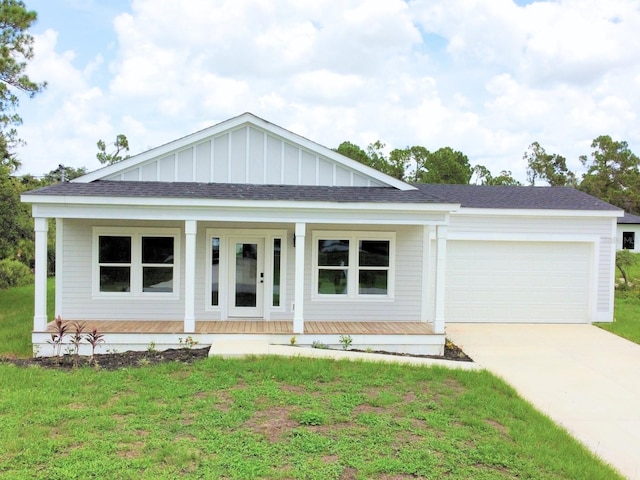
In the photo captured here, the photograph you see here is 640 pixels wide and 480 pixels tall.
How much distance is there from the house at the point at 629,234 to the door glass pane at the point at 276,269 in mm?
31722

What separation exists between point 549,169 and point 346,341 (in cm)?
4757

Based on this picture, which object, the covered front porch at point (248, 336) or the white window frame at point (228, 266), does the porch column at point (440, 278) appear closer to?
the covered front porch at point (248, 336)

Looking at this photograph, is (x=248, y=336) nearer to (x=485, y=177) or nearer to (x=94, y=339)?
(x=94, y=339)

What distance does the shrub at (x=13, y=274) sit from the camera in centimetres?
1842

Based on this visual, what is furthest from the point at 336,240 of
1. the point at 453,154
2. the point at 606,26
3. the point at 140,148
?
the point at 140,148

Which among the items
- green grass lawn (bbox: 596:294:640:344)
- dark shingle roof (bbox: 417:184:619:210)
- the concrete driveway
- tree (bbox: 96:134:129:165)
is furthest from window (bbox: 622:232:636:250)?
tree (bbox: 96:134:129:165)

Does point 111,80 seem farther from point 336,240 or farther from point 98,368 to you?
point 98,368

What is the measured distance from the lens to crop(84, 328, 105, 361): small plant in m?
8.09

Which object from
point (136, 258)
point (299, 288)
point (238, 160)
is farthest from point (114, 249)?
point (299, 288)

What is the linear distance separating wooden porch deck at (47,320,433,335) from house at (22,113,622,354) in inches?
1.5

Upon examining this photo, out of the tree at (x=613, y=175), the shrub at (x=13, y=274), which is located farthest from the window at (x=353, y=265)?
the tree at (x=613, y=175)

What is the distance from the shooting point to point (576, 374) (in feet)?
25.9

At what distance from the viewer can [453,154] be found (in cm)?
3278

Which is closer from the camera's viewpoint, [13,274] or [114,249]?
[114,249]
